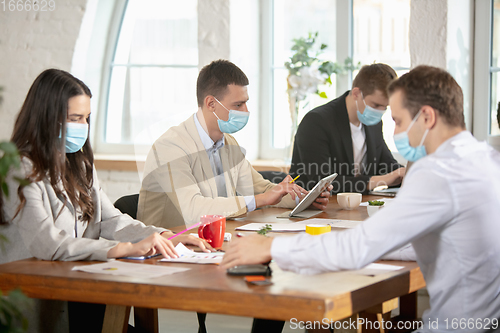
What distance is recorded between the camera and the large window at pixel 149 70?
4629 millimetres

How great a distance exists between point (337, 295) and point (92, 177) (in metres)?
1.07

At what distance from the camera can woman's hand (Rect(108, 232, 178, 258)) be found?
1549 mm

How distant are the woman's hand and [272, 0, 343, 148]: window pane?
263 cm

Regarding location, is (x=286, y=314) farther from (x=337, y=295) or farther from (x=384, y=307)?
(x=384, y=307)

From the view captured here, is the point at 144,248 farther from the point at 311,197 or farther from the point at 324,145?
the point at 324,145

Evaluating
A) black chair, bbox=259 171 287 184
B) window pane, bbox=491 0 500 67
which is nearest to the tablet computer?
black chair, bbox=259 171 287 184

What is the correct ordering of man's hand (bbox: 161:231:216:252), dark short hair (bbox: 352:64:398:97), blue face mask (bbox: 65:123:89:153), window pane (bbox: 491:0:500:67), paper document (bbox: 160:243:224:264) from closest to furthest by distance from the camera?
paper document (bbox: 160:243:224:264) < man's hand (bbox: 161:231:216:252) < blue face mask (bbox: 65:123:89:153) < dark short hair (bbox: 352:64:398:97) < window pane (bbox: 491:0:500:67)

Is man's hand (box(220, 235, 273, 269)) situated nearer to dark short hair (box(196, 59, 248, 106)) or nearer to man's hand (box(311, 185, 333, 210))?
man's hand (box(311, 185, 333, 210))

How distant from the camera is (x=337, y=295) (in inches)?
45.8

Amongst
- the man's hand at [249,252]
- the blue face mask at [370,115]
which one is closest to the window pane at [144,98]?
the blue face mask at [370,115]

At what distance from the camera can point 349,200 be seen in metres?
2.40

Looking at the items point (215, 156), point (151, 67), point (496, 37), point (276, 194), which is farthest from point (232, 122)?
point (151, 67)

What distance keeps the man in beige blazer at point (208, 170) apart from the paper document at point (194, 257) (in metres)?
0.52

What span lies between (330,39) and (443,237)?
10.1ft
